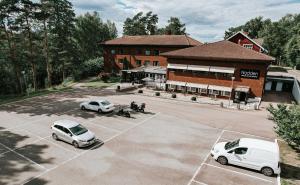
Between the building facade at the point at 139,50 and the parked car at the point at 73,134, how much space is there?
33893mm

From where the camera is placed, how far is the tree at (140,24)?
92.2 meters

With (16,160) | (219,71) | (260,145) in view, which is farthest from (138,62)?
(260,145)

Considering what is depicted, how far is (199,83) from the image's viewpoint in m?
37.3

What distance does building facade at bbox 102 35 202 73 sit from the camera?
50062mm

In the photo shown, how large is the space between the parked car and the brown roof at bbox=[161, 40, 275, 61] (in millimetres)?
23770

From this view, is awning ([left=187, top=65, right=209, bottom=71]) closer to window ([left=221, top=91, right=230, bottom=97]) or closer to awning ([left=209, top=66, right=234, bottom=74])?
awning ([left=209, top=66, right=234, bottom=74])

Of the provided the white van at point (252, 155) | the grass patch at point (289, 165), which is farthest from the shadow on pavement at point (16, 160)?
the grass patch at point (289, 165)

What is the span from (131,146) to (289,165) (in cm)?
1167

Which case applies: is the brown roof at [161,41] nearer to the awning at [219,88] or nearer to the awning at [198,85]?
the awning at [198,85]

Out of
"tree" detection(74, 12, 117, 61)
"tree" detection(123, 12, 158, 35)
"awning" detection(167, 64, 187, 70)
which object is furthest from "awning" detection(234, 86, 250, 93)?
"tree" detection(123, 12, 158, 35)

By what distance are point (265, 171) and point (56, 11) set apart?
163 ft

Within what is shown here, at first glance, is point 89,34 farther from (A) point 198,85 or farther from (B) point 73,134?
(B) point 73,134

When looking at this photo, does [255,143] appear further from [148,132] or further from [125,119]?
[125,119]

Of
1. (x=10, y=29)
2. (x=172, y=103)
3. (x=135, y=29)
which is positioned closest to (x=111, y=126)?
(x=172, y=103)
